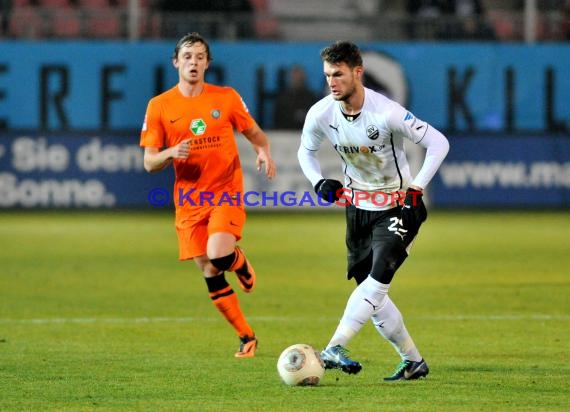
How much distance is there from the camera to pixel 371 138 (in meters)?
7.67

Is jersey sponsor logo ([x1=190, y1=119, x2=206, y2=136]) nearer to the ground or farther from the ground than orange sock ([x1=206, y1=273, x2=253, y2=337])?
farther from the ground

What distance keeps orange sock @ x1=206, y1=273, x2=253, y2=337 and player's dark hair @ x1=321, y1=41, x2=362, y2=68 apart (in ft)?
7.21

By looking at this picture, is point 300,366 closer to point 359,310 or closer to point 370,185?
point 359,310

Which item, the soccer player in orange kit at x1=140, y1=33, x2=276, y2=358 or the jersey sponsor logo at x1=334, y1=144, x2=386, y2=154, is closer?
the jersey sponsor logo at x1=334, y1=144, x2=386, y2=154

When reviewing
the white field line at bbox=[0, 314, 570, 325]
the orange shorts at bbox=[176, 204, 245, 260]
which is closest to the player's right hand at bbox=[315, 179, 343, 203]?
the orange shorts at bbox=[176, 204, 245, 260]

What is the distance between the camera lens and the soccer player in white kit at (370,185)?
7.43 metres

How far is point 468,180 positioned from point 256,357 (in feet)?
49.5

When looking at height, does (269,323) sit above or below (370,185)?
below

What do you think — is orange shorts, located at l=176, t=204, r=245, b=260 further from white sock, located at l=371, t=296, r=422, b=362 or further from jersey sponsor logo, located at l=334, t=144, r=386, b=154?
white sock, located at l=371, t=296, r=422, b=362

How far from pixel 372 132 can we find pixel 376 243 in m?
0.64

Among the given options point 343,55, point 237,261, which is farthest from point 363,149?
point 237,261

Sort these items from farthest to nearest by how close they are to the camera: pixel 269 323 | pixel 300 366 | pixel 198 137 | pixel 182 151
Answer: pixel 269 323
pixel 198 137
pixel 182 151
pixel 300 366

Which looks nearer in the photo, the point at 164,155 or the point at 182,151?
the point at 182,151

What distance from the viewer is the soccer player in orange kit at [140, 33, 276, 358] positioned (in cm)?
893
